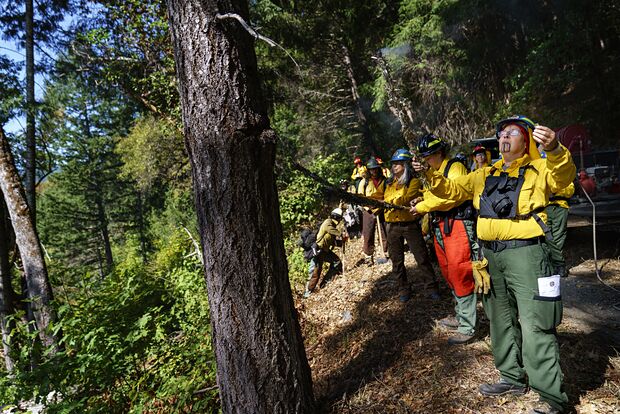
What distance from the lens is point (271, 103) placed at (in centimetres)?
1280

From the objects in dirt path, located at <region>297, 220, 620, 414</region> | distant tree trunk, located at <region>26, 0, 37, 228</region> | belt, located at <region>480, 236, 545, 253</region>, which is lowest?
dirt path, located at <region>297, 220, 620, 414</region>

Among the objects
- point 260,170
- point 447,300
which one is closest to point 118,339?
point 260,170

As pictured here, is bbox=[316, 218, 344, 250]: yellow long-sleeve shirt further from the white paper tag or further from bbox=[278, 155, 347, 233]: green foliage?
the white paper tag

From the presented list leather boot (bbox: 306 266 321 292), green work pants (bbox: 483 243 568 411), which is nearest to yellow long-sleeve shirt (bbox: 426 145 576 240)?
green work pants (bbox: 483 243 568 411)

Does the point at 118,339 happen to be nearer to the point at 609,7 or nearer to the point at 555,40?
the point at 555,40

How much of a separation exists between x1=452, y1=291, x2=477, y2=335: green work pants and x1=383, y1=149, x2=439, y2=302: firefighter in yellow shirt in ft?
3.44

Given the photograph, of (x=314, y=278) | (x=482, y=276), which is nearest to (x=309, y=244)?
(x=314, y=278)

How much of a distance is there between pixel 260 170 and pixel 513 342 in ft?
8.30

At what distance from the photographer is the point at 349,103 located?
682 inches

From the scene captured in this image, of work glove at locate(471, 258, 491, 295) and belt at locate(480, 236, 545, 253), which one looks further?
work glove at locate(471, 258, 491, 295)

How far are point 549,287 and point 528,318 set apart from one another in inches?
11.5

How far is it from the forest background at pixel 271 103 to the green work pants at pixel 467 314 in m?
2.69

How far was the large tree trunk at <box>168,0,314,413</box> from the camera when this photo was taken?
2.39 m

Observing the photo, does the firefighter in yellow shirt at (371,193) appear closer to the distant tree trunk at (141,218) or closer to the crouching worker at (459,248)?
the crouching worker at (459,248)
